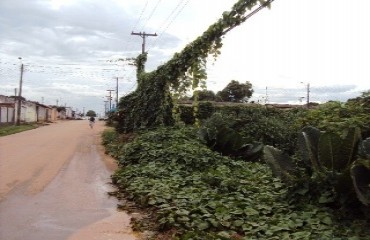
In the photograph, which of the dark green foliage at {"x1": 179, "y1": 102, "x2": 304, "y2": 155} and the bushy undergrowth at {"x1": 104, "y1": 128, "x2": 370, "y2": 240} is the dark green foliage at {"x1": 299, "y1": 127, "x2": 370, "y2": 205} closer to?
the bushy undergrowth at {"x1": 104, "y1": 128, "x2": 370, "y2": 240}

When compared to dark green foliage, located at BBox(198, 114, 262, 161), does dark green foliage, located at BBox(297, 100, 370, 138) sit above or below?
above

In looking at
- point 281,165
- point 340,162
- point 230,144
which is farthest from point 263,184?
point 230,144

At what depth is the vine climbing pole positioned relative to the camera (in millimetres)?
16158

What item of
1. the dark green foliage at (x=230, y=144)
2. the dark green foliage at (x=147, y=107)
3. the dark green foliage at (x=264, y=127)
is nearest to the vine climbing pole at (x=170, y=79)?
the dark green foliage at (x=147, y=107)

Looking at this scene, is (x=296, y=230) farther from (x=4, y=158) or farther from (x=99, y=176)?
(x=4, y=158)

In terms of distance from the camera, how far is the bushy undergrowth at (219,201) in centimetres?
546

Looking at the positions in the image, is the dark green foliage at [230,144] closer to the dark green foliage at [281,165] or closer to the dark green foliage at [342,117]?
the dark green foliage at [342,117]

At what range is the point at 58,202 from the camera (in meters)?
7.80

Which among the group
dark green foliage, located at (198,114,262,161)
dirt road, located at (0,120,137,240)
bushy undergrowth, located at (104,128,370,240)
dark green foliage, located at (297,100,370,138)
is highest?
dark green foliage, located at (297,100,370,138)

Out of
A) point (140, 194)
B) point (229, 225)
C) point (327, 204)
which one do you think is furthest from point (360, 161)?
point (140, 194)

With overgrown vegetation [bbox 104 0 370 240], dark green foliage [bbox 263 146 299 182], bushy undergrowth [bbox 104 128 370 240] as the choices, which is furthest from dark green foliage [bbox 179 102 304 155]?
dark green foliage [bbox 263 146 299 182]

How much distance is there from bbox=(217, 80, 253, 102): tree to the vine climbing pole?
31.7 meters

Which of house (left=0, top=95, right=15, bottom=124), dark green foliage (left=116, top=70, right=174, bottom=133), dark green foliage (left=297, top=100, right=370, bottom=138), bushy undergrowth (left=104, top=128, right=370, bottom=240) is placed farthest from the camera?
house (left=0, top=95, right=15, bottom=124)

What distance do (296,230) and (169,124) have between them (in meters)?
15.3
